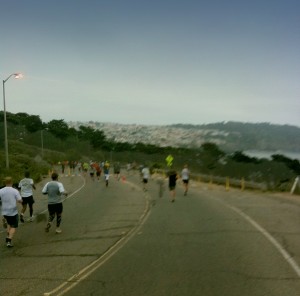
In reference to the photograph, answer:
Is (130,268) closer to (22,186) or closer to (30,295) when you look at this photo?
(30,295)

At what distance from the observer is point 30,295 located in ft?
25.3

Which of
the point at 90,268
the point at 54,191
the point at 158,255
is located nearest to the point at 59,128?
the point at 54,191

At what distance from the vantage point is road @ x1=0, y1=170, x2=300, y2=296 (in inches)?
320

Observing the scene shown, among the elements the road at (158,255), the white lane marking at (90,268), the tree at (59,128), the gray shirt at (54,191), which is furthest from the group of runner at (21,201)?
the tree at (59,128)

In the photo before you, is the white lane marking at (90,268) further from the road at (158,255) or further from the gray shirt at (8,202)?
the gray shirt at (8,202)

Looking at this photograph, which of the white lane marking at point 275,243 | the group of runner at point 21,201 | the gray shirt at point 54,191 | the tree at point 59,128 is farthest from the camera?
the tree at point 59,128

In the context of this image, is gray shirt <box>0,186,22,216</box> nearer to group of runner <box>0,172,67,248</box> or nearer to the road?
group of runner <box>0,172,67,248</box>

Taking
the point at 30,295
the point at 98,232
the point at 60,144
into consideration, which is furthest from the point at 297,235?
the point at 60,144

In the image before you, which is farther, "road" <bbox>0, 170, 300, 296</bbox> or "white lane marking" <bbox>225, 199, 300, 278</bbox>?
"white lane marking" <bbox>225, 199, 300, 278</bbox>

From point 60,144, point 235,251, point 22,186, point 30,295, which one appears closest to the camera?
point 30,295

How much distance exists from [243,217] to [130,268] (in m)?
8.89

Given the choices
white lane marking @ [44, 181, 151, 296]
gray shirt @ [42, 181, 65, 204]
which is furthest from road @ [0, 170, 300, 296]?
gray shirt @ [42, 181, 65, 204]

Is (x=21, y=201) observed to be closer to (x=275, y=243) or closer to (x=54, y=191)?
(x=54, y=191)

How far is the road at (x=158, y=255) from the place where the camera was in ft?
26.7
